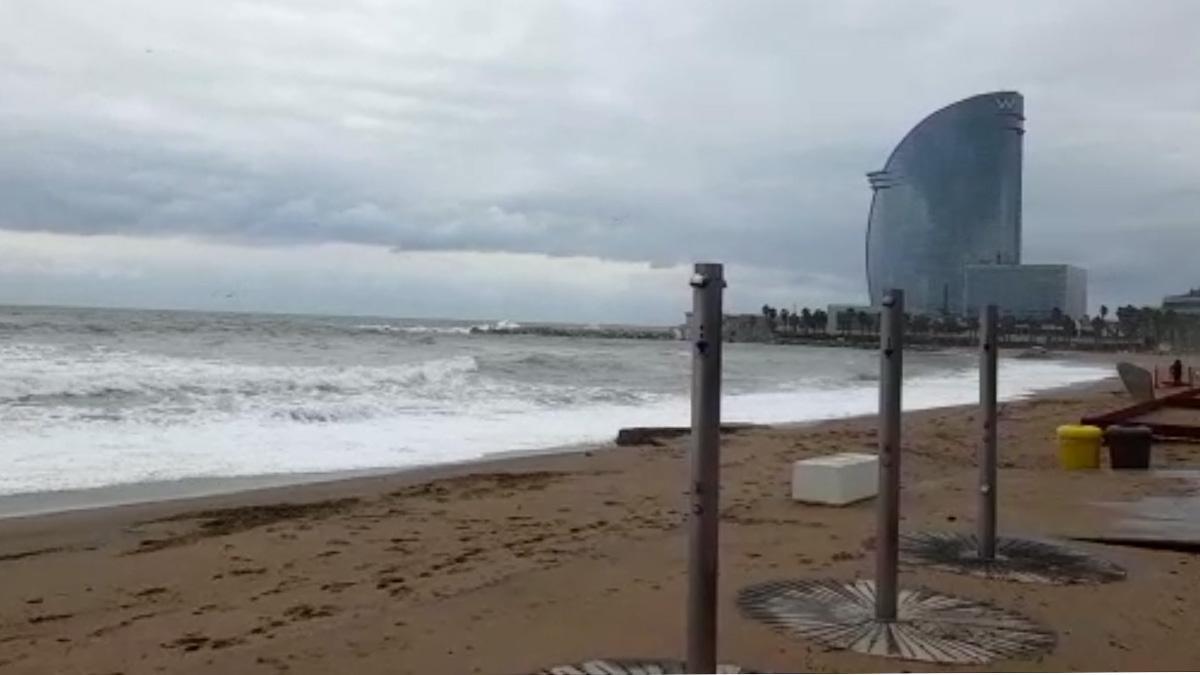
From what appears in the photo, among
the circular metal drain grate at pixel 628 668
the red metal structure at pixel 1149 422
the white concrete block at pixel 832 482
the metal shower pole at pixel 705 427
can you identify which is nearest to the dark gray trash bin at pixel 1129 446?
the red metal structure at pixel 1149 422

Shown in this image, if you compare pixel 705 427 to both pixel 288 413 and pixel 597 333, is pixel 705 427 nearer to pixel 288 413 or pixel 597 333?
pixel 288 413

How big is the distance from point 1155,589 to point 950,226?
1654cm

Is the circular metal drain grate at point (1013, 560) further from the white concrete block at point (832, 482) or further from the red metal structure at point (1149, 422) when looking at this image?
the red metal structure at point (1149, 422)

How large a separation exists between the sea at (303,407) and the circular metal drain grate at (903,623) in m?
7.21

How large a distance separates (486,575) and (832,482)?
138 inches

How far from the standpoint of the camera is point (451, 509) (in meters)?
8.90

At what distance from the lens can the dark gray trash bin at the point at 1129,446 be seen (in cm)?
1087

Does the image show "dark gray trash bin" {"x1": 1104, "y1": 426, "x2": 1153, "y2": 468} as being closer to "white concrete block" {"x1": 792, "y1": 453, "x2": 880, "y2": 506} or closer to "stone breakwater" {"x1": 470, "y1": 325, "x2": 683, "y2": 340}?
"white concrete block" {"x1": 792, "y1": 453, "x2": 880, "y2": 506}

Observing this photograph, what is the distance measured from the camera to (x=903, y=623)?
4.88m

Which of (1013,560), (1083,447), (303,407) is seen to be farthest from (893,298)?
(303,407)

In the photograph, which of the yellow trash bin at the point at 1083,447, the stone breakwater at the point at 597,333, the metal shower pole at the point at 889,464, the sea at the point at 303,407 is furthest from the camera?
the stone breakwater at the point at 597,333

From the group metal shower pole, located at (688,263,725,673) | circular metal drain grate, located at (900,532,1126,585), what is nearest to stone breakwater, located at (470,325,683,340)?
circular metal drain grate, located at (900,532,1126,585)

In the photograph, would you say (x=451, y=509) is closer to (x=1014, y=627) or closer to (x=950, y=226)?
(x=1014, y=627)

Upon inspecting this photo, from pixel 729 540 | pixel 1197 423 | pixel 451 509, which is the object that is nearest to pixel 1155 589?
pixel 729 540
